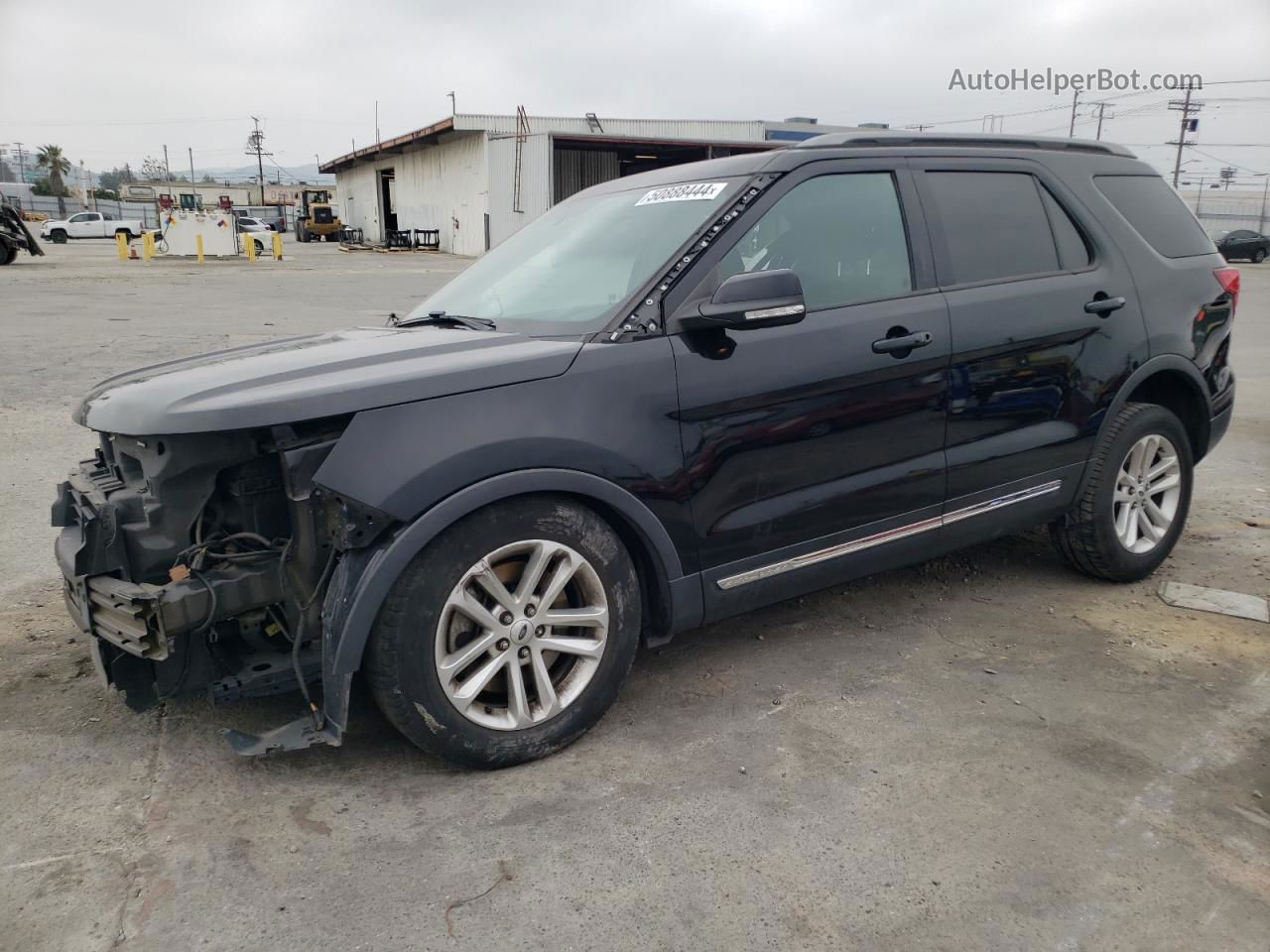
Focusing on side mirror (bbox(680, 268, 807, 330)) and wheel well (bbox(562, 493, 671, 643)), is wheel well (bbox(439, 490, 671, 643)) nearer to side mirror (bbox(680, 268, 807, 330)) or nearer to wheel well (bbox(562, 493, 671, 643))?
wheel well (bbox(562, 493, 671, 643))

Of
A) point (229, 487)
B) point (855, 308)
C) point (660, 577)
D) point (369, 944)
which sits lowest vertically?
point (369, 944)

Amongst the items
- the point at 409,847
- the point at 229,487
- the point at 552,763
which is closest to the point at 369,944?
the point at 409,847

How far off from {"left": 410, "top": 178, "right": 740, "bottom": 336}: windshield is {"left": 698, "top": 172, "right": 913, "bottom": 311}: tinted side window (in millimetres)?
190

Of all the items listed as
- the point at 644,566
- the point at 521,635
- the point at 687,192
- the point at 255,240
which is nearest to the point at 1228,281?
the point at 687,192

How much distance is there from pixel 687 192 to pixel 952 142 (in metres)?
1.21

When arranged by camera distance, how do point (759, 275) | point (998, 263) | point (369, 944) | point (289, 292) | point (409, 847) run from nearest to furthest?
point (369, 944)
point (409, 847)
point (759, 275)
point (998, 263)
point (289, 292)

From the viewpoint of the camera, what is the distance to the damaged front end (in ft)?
8.46

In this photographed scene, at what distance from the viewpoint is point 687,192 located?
11.2 feet

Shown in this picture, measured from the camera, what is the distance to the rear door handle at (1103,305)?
155 inches

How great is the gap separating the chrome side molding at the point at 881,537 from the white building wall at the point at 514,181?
104 feet

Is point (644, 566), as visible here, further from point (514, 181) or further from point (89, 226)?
point (89, 226)

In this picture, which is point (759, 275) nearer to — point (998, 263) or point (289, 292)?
point (998, 263)

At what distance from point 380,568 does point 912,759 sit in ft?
5.55

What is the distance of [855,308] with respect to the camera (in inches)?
132
